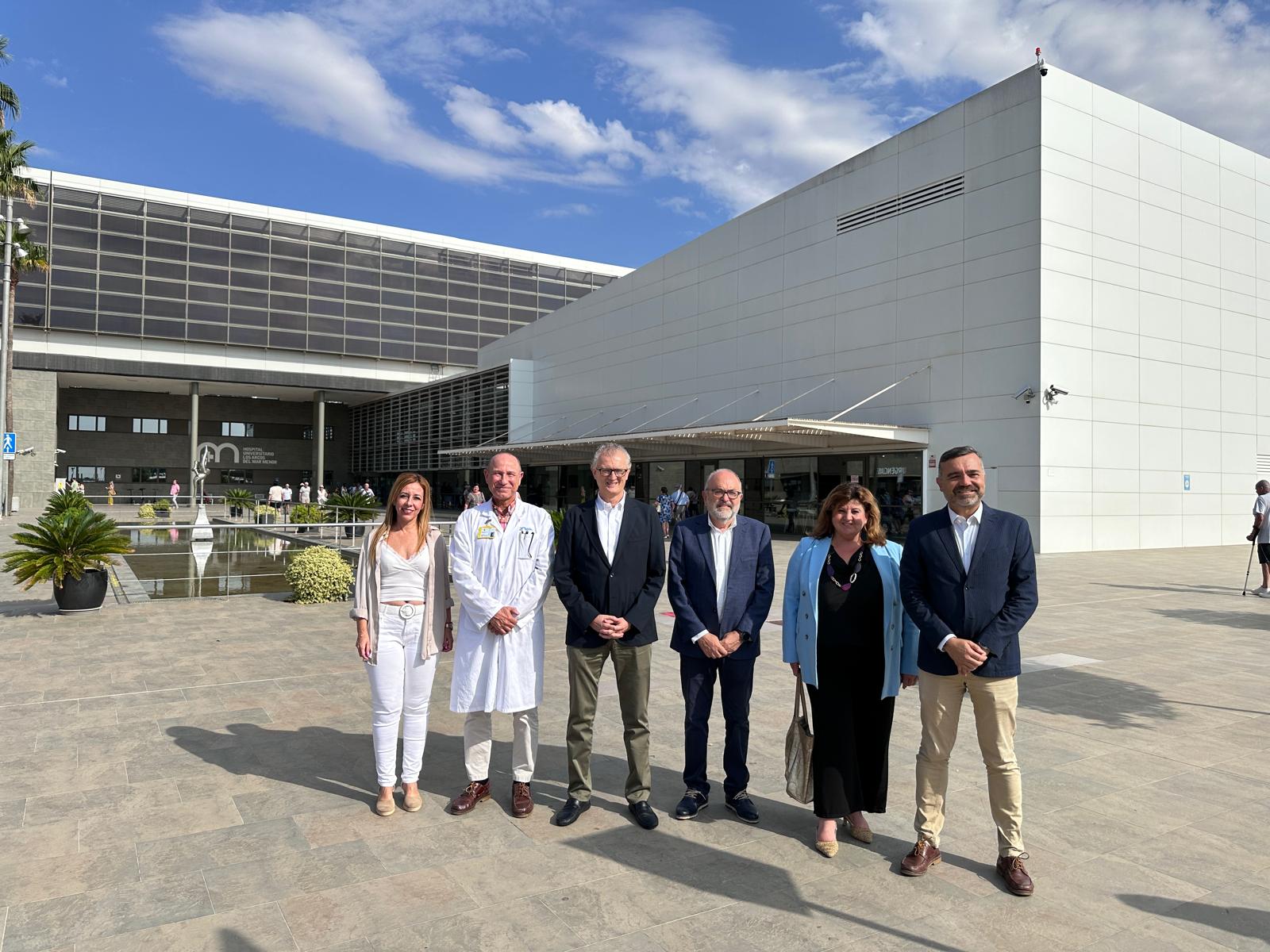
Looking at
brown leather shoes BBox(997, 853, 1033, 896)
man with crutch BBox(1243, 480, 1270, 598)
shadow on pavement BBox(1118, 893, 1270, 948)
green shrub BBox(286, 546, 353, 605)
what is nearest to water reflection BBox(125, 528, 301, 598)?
green shrub BBox(286, 546, 353, 605)

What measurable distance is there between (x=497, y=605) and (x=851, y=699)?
184cm

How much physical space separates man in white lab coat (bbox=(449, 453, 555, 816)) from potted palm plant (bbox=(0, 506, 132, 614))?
7.97 metres

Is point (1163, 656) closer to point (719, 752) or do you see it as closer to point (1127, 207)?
point (719, 752)

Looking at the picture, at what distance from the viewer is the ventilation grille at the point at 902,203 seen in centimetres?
2306

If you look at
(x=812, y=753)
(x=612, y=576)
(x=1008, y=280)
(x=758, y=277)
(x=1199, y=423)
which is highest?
(x=758, y=277)

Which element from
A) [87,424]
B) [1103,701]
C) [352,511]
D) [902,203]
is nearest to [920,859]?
[1103,701]

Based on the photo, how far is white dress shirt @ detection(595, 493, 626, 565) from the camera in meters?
4.30

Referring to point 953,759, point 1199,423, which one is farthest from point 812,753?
point 1199,423

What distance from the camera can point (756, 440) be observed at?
2669 cm

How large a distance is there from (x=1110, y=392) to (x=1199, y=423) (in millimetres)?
4748

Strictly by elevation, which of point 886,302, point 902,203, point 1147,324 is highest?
point 902,203

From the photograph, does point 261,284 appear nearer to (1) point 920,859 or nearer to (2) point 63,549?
(2) point 63,549

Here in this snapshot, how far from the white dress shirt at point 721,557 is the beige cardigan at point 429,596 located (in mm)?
1427

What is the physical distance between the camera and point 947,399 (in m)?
22.8
